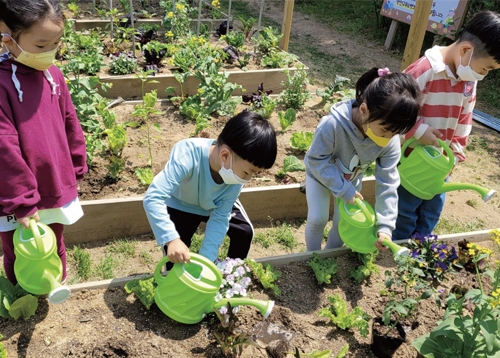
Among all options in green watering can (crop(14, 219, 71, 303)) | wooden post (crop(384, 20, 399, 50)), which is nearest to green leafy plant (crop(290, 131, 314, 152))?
green watering can (crop(14, 219, 71, 303))

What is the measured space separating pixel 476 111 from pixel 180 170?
5.05 metres

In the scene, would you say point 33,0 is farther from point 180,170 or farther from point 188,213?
point 188,213

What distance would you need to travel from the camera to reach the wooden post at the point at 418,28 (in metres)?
3.72

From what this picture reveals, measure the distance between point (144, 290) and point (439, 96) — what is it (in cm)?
203

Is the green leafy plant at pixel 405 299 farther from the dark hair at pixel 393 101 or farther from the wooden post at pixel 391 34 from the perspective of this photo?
the wooden post at pixel 391 34

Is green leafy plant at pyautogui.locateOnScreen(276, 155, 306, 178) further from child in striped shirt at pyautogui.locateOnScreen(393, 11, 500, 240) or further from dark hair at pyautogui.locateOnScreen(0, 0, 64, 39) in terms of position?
dark hair at pyautogui.locateOnScreen(0, 0, 64, 39)

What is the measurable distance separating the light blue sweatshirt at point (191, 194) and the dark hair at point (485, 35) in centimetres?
155

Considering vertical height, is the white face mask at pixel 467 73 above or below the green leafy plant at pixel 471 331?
above

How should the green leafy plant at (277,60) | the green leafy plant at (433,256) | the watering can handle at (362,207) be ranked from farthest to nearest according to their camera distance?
the green leafy plant at (277,60) < the green leafy plant at (433,256) < the watering can handle at (362,207)

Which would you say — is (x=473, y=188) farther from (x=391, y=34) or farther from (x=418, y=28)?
(x=391, y=34)

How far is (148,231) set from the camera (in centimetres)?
314

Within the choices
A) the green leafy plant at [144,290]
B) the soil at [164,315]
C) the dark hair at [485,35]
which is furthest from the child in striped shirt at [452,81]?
the green leafy plant at [144,290]

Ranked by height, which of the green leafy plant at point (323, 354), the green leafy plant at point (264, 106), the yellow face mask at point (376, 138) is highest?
the yellow face mask at point (376, 138)

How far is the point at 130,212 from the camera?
3029 mm
